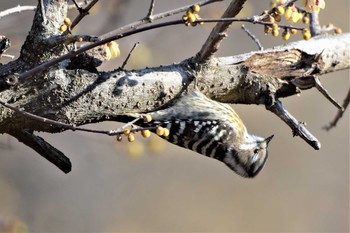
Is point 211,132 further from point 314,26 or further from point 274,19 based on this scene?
point 274,19

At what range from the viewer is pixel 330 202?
743cm

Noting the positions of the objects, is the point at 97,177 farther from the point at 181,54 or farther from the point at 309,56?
the point at 309,56

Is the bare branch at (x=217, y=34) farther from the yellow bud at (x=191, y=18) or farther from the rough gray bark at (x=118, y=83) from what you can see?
the yellow bud at (x=191, y=18)

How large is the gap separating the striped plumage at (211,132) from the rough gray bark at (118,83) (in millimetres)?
134

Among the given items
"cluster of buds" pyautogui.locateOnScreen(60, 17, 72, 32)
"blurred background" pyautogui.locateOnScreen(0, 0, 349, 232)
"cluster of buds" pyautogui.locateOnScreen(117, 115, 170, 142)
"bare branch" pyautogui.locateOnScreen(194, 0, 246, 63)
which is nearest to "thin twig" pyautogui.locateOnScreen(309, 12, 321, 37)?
"bare branch" pyautogui.locateOnScreen(194, 0, 246, 63)

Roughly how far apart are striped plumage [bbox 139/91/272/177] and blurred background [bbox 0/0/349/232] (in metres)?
2.23

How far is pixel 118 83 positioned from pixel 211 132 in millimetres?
1114

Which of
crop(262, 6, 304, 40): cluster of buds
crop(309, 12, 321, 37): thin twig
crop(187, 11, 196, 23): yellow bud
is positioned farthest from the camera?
crop(309, 12, 321, 37): thin twig

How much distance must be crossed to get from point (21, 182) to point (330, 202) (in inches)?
128

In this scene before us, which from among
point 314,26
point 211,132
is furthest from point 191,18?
point 314,26

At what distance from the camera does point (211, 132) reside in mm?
3756

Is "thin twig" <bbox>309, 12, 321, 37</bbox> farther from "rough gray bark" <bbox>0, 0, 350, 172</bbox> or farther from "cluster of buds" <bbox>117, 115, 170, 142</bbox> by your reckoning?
"cluster of buds" <bbox>117, 115, 170, 142</bbox>

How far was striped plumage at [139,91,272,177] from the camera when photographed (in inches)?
132

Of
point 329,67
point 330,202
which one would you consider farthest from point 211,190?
point 329,67
